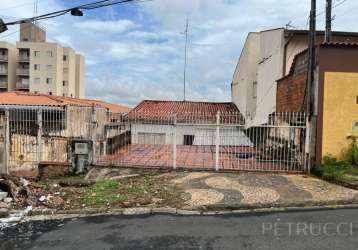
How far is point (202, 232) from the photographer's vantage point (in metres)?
6.46

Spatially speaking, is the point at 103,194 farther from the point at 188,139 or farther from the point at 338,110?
the point at 188,139

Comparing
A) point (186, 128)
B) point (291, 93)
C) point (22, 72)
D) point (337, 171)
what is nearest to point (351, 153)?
point (337, 171)

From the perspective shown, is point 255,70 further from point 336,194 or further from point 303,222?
point 303,222

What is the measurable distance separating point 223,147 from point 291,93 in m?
3.61

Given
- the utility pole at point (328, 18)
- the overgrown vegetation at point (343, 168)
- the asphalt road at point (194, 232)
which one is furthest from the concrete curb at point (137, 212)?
the utility pole at point (328, 18)

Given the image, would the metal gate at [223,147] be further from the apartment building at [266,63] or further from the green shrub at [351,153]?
the green shrub at [351,153]

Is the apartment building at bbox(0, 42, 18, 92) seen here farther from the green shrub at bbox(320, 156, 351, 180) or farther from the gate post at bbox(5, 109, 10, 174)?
the green shrub at bbox(320, 156, 351, 180)

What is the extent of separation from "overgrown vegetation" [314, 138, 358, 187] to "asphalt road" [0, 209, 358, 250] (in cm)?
325

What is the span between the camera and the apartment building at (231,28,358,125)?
19344 mm

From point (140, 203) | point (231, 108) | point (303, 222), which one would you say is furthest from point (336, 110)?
point (231, 108)

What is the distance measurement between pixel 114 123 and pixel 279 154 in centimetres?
659

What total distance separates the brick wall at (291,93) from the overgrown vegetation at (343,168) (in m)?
2.10

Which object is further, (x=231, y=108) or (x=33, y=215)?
(x=231, y=108)

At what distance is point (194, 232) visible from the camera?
6.47 m
